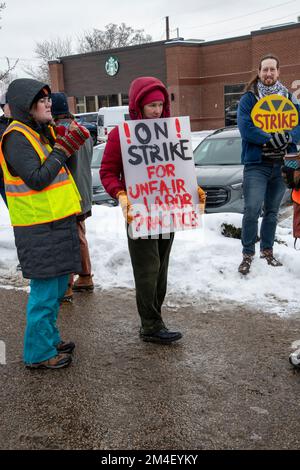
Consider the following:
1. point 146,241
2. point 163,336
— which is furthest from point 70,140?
point 163,336

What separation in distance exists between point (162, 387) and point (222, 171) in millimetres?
5246

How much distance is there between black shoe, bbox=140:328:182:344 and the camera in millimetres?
3732

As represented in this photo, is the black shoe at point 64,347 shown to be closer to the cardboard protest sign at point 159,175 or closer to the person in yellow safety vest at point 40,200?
the person in yellow safety vest at point 40,200

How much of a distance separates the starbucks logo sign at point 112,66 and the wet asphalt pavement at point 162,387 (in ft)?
117

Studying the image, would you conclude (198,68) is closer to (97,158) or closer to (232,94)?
(232,94)

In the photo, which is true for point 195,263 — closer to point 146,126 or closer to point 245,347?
point 245,347

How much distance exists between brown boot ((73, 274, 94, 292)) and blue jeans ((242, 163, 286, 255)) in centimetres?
158

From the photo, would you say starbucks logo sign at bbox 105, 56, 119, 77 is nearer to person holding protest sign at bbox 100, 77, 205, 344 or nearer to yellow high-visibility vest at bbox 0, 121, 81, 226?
person holding protest sign at bbox 100, 77, 205, 344

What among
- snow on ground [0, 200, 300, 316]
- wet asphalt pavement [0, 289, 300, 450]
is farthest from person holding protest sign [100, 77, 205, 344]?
snow on ground [0, 200, 300, 316]

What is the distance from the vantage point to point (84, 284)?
195 inches

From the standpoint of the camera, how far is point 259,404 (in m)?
2.89

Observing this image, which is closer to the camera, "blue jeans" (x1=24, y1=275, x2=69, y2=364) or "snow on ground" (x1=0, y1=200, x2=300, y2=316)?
"blue jeans" (x1=24, y1=275, x2=69, y2=364)

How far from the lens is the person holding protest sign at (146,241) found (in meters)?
3.35

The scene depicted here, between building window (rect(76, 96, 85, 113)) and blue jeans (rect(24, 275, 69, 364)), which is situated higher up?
building window (rect(76, 96, 85, 113))
